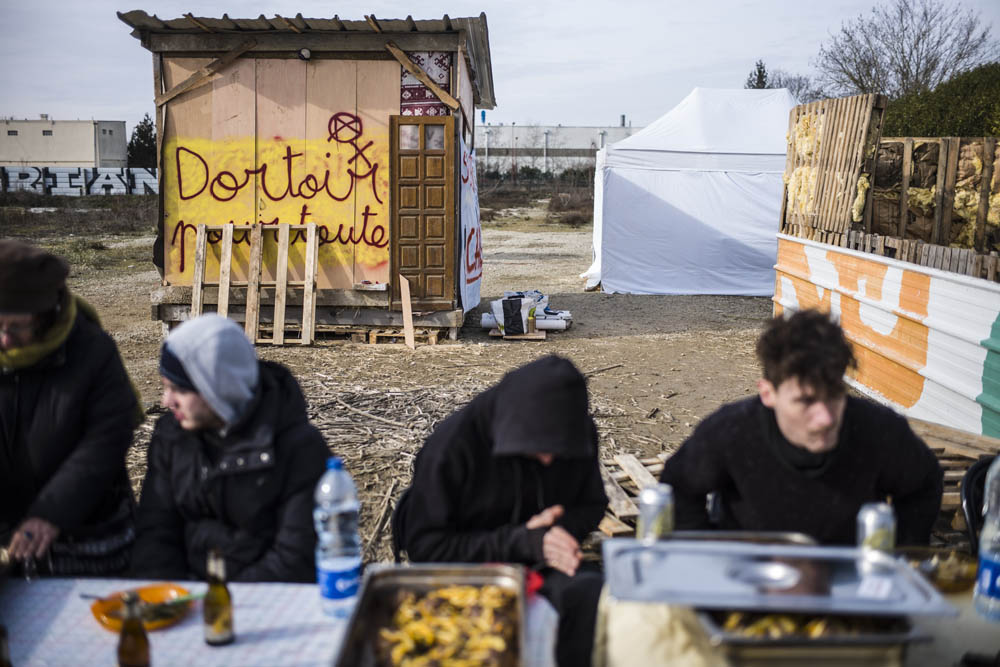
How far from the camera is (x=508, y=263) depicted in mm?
21656

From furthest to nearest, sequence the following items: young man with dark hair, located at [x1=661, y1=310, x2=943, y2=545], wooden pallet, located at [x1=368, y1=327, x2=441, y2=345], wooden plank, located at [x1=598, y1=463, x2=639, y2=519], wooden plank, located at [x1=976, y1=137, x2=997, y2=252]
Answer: wooden pallet, located at [x1=368, y1=327, x2=441, y2=345] → wooden plank, located at [x1=976, y1=137, x2=997, y2=252] → wooden plank, located at [x1=598, y1=463, x2=639, y2=519] → young man with dark hair, located at [x1=661, y1=310, x2=943, y2=545]

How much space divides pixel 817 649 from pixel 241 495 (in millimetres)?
1996

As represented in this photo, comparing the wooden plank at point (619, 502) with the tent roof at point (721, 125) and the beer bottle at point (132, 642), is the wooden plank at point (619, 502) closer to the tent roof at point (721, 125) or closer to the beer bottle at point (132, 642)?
the beer bottle at point (132, 642)

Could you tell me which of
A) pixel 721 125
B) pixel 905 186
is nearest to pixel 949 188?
pixel 905 186

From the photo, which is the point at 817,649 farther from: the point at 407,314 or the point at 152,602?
the point at 407,314

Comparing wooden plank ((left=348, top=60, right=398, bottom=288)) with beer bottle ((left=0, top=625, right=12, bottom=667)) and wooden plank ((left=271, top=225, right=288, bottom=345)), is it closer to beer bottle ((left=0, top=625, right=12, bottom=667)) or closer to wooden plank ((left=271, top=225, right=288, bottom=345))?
wooden plank ((left=271, top=225, right=288, bottom=345))

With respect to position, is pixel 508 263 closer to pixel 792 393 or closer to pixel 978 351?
pixel 978 351

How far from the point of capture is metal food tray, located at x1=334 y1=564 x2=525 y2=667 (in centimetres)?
211

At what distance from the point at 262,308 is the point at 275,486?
8629mm

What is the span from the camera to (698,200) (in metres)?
16.4

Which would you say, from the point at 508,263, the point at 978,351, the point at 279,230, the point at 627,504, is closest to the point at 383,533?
the point at 627,504

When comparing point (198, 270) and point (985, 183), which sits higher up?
point (985, 183)

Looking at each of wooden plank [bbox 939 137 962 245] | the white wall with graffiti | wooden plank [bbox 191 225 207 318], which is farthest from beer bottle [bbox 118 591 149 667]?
the white wall with graffiti

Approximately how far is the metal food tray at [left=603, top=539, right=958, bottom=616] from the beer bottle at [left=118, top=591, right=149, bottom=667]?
124 centimetres
